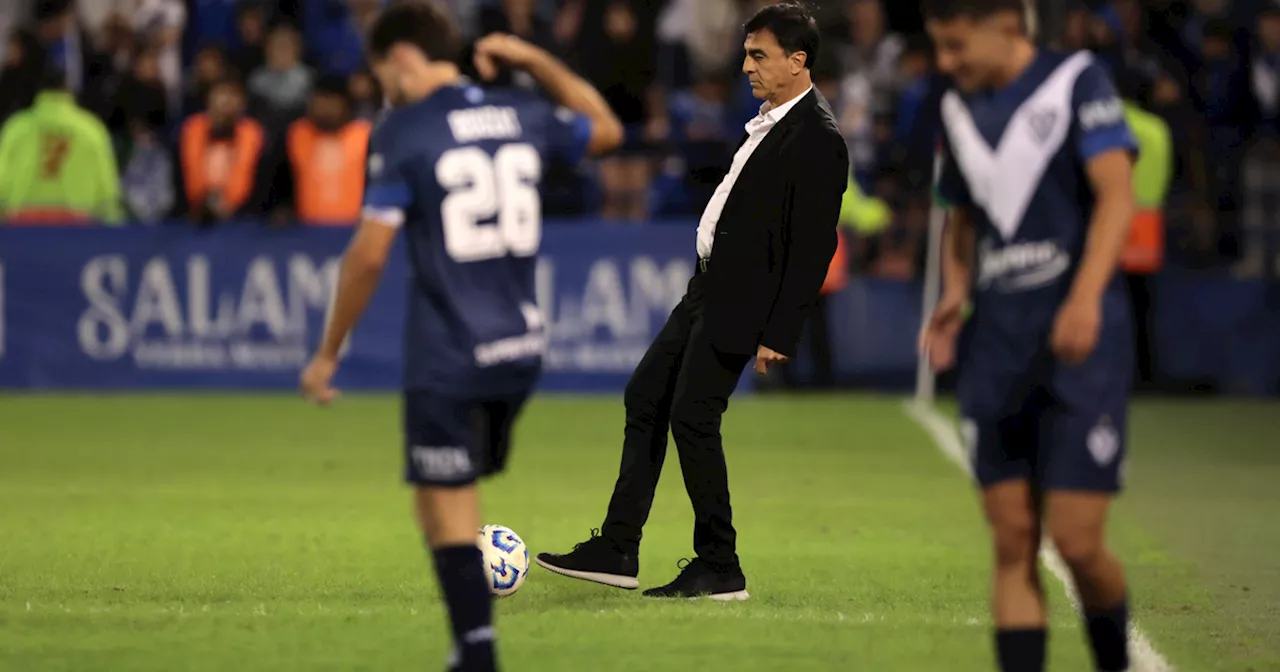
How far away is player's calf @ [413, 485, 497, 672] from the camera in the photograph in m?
5.57

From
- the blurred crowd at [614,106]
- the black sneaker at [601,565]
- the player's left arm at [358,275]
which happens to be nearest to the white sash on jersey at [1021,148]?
the player's left arm at [358,275]

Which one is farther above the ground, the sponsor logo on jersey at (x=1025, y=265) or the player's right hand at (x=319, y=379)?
the sponsor logo on jersey at (x=1025, y=265)

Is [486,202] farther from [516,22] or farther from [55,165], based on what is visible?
[516,22]

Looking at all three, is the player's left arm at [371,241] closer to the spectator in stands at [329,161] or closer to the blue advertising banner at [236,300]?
the blue advertising banner at [236,300]

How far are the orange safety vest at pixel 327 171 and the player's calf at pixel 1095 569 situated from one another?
1222cm

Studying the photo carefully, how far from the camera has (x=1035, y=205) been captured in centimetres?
521

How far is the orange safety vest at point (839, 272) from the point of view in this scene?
1727 centimetres

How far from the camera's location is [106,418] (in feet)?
49.9

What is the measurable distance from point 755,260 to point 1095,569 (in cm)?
238

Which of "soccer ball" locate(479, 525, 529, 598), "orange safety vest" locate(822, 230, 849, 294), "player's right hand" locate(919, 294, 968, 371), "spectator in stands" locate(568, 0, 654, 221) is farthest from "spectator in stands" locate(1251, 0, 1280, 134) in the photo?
"player's right hand" locate(919, 294, 968, 371)

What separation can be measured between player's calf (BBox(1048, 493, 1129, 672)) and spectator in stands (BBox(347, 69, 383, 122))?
1332cm

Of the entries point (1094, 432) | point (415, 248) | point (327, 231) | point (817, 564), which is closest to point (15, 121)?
point (327, 231)

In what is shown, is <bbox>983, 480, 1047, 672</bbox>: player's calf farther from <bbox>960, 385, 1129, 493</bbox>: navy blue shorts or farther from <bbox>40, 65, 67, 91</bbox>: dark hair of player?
<bbox>40, 65, 67, 91</bbox>: dark hair of player

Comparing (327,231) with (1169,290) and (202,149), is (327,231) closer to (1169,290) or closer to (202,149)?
(202,149)
